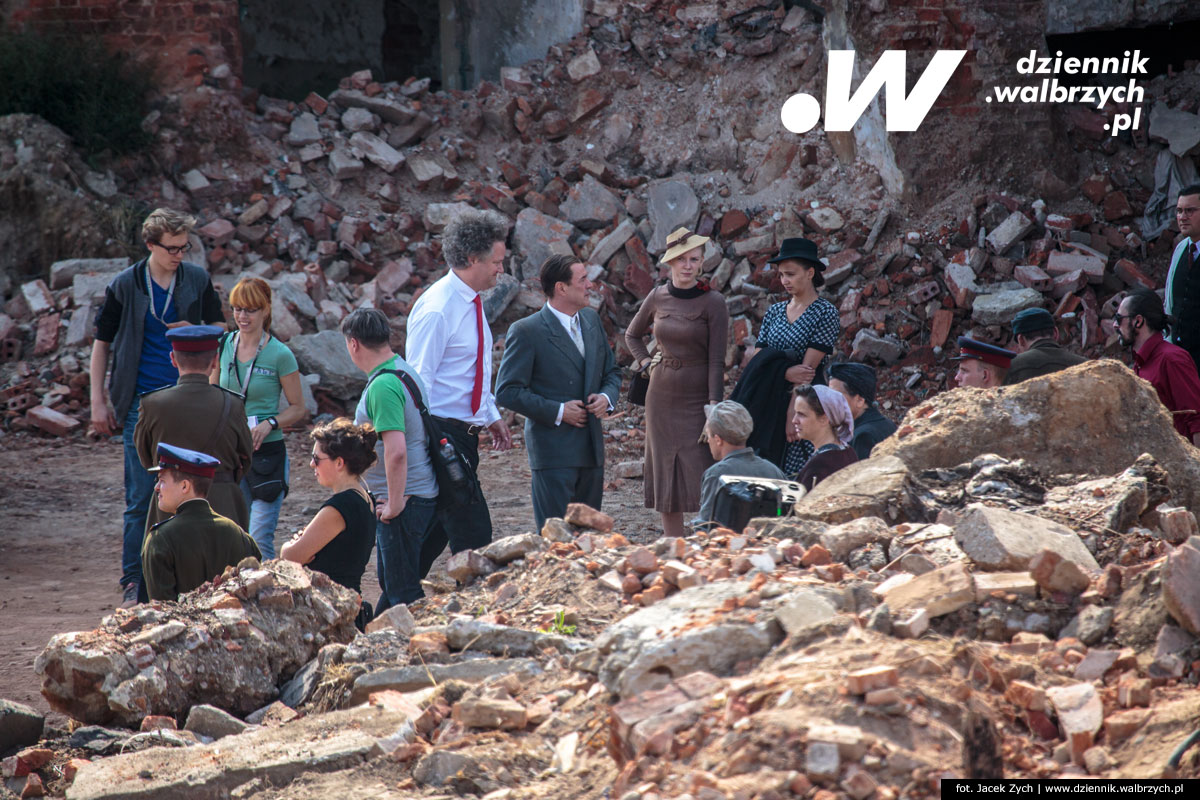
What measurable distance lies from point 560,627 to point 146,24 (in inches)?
410

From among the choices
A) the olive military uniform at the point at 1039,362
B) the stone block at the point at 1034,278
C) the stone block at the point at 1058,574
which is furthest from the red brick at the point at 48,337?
the stone block at the point at 1058,574

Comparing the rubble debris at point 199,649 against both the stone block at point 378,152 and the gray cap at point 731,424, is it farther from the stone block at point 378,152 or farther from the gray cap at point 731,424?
the stone block at point 378,152

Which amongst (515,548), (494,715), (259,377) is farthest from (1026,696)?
(259,377)

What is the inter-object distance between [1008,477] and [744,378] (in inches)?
80.2

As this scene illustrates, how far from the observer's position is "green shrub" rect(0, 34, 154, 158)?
10844 millimetres

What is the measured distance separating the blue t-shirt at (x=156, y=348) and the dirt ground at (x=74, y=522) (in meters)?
1.27

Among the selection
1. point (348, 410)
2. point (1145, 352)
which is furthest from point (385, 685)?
point (348, 410)

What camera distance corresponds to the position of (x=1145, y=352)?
18.5ft

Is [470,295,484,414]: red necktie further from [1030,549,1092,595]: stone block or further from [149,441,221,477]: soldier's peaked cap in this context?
[1030,549,1092,595]: stone block

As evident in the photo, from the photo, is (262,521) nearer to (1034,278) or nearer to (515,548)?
(515,548)

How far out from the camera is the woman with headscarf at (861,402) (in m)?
5.04

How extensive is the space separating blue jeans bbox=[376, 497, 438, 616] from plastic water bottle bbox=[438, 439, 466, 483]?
0.48 ft

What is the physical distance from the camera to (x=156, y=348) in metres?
5.49

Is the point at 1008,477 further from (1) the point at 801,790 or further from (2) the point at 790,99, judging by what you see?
(2) the point at 790,99
